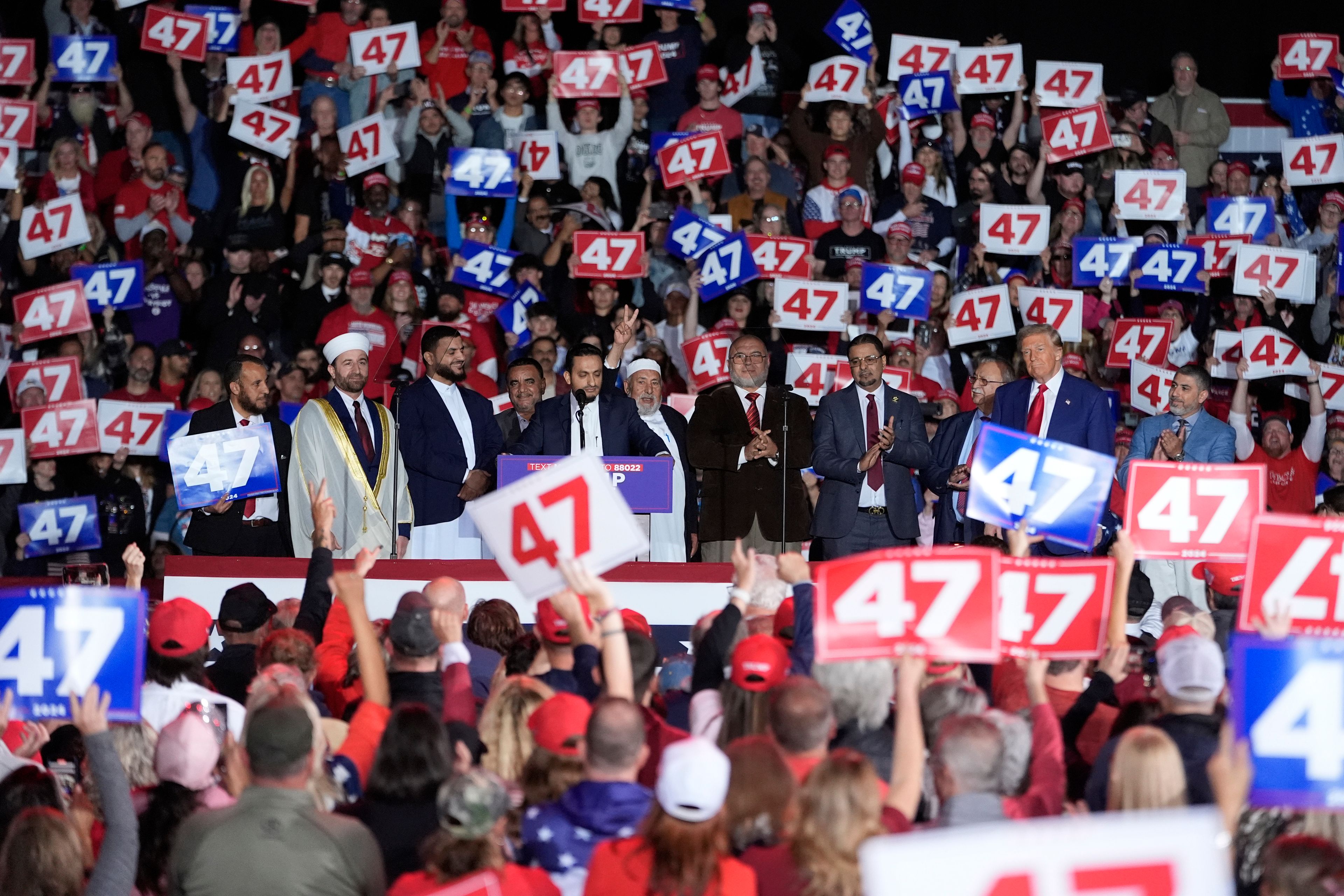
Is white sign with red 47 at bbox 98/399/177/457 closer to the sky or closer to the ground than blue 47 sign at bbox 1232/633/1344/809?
closer to the ground

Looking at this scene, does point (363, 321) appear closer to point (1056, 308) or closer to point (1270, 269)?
point (1056, 308)

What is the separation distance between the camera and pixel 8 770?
4465mm

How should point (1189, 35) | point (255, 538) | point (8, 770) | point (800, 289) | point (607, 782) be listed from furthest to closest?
point (1189, 35)
point (800, 289)
point (255, 538)
point (8, 770)
point (607, 782)

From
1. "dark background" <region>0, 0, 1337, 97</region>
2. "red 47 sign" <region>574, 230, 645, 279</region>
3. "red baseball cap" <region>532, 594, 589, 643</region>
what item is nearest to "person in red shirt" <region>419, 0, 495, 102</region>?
"dark background" <region>0, 0, 1337, 97</region>

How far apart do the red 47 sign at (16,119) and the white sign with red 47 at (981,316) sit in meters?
7.88

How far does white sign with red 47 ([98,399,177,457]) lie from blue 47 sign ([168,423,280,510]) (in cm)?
403

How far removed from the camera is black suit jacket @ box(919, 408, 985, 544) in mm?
9438

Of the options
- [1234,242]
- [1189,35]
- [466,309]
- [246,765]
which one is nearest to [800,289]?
[466,309]

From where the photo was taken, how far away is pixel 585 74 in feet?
46.9

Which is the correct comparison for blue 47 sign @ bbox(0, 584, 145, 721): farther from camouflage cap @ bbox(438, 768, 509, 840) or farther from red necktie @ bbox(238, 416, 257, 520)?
red necktie @ bbox(238, 416, 257, 520)

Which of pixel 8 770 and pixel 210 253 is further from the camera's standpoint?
pixel 210 253

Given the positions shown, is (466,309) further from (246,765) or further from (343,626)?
(246,765)

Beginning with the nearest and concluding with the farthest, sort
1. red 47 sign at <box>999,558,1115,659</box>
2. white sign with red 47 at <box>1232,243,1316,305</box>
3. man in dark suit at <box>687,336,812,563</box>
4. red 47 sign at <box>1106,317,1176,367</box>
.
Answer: red 47 sign at <box>999,558,1115,659</box> < man in dark suit at <box>687,336,812,563</box> < red 47 sign at <box>1106,317,1176,367</box> < white sign with red 47 at <box>1232,243,1316,305</box>

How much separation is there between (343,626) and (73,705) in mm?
Answer: 2194
